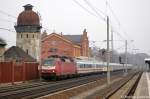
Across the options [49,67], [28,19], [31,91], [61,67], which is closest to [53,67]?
[49,67]

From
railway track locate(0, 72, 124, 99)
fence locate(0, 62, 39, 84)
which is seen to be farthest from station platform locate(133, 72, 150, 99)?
fence locate(0, 62, 39, 84)

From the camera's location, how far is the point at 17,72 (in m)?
44.4

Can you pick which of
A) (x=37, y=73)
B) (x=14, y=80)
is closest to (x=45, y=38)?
(x=37, y=73)

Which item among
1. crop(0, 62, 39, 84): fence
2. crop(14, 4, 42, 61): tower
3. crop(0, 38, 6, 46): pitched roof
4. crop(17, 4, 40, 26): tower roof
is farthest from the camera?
crop(14, 4, 42, 61): tower

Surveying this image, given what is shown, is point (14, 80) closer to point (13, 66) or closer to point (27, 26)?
point (13, 66)

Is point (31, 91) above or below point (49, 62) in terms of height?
below

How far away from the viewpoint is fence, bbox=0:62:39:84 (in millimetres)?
41094

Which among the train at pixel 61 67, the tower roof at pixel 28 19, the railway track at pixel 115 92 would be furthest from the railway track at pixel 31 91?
the tower roof at pixel 28 19

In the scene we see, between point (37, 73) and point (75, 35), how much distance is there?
70.2 metres

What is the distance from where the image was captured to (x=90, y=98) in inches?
933

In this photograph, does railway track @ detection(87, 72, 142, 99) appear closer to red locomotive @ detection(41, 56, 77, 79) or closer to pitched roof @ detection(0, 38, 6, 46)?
red locomotive @ detection(41, 56, 77, 79)

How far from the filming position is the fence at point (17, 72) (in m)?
41.1

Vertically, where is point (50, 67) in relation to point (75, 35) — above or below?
below

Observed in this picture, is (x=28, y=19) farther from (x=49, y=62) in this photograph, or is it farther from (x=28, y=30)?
(x=49, y=62)
